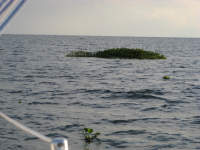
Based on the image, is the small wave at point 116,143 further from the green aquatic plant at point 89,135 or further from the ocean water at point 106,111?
the green aquatic plant at point 89,135

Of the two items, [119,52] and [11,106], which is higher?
[119,52]

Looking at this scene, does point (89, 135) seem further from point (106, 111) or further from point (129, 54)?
point (129, 54)

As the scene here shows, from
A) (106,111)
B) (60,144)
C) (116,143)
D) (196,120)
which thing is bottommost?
(116,143)

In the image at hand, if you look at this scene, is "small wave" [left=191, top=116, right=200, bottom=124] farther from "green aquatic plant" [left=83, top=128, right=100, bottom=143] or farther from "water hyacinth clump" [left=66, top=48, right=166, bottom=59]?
"water hyacinth clump" [left=66, top=48, right=166, bottom=59]

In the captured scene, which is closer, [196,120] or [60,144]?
[60,144]

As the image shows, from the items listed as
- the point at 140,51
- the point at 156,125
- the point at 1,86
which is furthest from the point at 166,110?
the point at 140,51

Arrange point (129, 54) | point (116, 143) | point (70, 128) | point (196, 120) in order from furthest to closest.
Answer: point (129, 54), point (196, 120), point (70, 128), point (116, 143)

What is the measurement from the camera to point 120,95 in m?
21.0

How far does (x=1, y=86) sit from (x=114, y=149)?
49.4 ft

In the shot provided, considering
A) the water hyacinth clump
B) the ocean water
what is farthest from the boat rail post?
the water hyacinth clump

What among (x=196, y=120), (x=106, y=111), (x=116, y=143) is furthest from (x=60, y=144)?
(x=106, y=111)

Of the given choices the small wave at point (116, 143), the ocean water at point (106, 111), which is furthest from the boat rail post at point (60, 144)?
the small wave at point (116, 143)

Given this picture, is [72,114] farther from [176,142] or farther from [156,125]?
[176,142]

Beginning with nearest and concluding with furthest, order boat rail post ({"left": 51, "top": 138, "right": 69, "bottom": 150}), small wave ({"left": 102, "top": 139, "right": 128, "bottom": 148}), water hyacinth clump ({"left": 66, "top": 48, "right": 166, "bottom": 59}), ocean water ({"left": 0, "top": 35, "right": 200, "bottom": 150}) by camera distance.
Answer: boat rail post ({"left": 51, "top": 138, "right": 69, "bottom": 150}) → small wave ({"left": 102, "top": 139, "right": 128, "bottom": 148}) → ocean water ({"left": 0, "top": 35, "right": 200, "bottom": 150}) → water hyacinth clump ({"left": 66, "top": 48, "right": 166, "bottom": 59})
